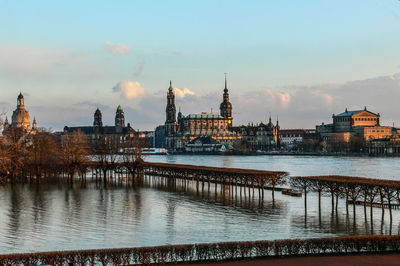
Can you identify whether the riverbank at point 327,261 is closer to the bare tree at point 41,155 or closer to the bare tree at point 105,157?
the bare tree at point 105,157

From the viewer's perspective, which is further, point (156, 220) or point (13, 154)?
point (13, 154)

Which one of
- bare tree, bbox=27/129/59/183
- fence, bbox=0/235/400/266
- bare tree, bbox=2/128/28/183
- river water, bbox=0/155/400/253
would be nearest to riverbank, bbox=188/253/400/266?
fence, bbox=0/235/400/266

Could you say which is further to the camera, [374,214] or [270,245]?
[374,214]

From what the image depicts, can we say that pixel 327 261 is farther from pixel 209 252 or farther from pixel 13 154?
pixel 13 154

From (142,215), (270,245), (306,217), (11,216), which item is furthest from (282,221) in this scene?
(11,216)

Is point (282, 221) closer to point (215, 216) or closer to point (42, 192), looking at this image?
point (215, 216)

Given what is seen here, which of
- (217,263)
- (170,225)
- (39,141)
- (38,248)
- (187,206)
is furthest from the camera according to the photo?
(39,141)

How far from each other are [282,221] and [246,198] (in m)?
15.2

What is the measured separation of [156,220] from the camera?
41125 millimetres

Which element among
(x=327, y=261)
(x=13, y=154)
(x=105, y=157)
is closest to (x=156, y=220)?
(x=327, y=261)

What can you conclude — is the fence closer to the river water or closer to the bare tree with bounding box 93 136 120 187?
the river water

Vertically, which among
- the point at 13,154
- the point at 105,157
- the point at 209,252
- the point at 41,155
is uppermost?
the point at 13,154

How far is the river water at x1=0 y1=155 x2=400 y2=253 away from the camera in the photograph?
110 ft

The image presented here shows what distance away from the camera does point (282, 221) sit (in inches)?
1591
